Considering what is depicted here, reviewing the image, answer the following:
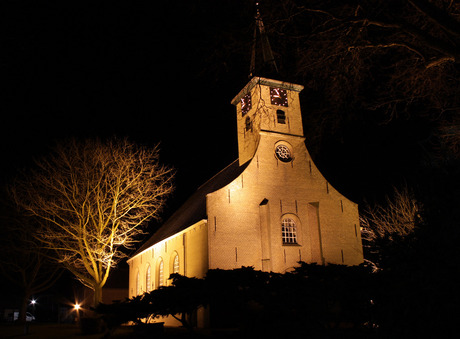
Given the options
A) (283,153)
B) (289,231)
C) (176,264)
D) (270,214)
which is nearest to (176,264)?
(176,264)

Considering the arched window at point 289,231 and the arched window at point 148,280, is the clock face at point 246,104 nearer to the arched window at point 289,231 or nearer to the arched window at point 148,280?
the arched window at point 289,231

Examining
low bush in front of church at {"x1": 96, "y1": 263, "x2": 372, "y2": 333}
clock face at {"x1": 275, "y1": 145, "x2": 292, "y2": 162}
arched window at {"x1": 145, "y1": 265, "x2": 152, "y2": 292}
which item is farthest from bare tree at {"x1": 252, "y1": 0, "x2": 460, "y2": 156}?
arched window at {"x1": 145, "y1": 265, "x2": 152, "y2": 292}

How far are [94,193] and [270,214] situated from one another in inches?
359

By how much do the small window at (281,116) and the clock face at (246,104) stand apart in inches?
69.8

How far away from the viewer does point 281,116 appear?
23172 mm

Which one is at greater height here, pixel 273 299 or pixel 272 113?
pixel 272 113

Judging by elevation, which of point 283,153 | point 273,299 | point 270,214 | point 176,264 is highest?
point 283,153

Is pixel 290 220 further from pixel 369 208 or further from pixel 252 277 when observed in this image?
pixel 252 277

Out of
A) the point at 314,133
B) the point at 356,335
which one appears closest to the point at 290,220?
the point at 314,133

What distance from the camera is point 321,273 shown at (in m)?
8.66

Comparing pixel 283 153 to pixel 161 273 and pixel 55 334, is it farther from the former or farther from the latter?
pixel 55 334

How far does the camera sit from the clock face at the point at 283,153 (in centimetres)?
2217

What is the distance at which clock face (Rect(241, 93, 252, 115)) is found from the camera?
23.8m

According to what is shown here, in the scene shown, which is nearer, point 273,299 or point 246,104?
point 273,299
